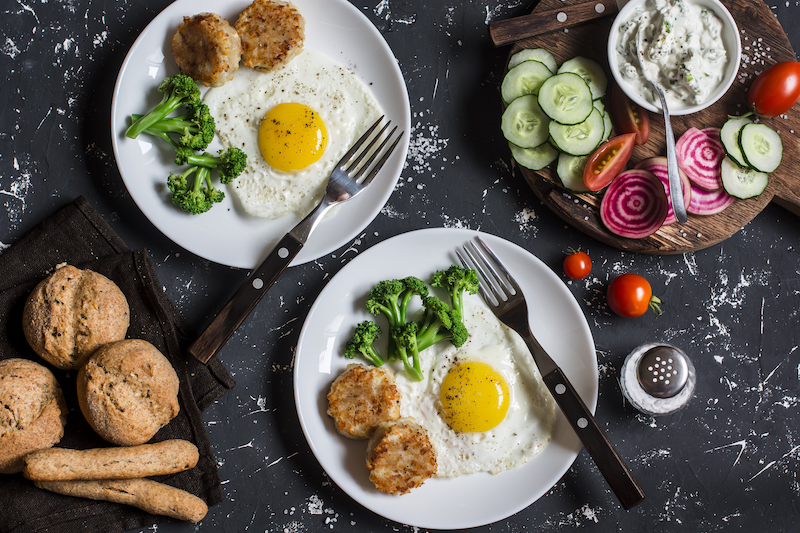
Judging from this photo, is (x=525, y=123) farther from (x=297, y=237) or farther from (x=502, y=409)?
(x=502, y=409)

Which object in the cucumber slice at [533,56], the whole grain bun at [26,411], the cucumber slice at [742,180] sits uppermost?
the cucumber slice at [533,56]

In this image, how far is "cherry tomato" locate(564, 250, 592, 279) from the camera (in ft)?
11.3

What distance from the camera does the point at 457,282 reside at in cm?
329

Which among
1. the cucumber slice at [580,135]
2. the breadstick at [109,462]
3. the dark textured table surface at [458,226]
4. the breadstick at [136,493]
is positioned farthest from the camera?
the dark textured table surface at [458,226]

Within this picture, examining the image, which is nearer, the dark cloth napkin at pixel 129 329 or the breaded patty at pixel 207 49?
the breaded patty at pixel 207 49

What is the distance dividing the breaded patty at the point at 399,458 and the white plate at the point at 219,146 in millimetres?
1141

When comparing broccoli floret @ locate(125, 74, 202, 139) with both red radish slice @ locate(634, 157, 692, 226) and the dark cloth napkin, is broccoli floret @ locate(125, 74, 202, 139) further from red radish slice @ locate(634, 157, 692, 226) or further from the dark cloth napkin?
red radish slice @ locate(634, 157, 692, 226)

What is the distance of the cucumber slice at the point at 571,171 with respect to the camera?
3340mm

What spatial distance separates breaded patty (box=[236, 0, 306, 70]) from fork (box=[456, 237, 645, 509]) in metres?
1.60

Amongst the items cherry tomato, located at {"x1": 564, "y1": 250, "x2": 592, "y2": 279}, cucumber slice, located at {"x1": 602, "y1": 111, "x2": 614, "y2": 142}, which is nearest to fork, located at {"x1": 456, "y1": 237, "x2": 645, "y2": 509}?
cherry tomato, located at {"x1": 564, "y1": 250, "x2": 592, "y2": 279}

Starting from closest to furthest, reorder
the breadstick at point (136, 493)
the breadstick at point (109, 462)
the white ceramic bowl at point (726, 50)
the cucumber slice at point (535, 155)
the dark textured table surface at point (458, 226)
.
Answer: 1. the breadstick at point (109, 462)
2. the breadstick at point (136, 493)
3. the white ceramic bowl at point (726, 50)
4. the cucumber slice at point (535, 155)
5. the dark textured table surface at point (458, 226)

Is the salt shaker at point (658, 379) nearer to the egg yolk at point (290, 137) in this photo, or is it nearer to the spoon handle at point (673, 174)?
the spoon handle at point (673, 174)

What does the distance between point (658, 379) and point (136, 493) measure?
10.3 ft

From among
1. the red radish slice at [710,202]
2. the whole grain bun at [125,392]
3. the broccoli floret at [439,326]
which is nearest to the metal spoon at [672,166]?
the red radish slice at [710,202]
